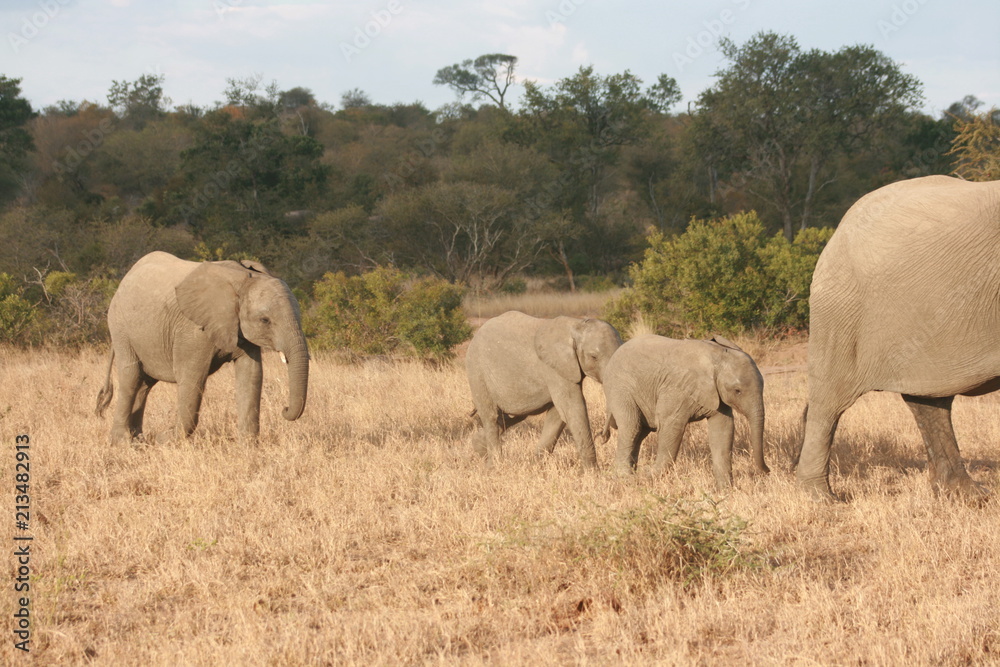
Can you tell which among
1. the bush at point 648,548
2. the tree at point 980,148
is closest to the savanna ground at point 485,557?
the bush at point 648,548

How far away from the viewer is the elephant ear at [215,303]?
7.82m

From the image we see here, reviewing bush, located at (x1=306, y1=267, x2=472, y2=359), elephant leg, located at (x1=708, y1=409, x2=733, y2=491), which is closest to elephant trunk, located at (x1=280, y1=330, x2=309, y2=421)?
elephant leg, located at (x1=708, y1=409, x2=733, y2=491)

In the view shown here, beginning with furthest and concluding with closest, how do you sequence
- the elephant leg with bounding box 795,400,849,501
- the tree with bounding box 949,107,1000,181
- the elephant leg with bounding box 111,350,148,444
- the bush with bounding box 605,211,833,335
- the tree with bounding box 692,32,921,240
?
the tree with bounding box 692,32,921,240 < the bush with bounding box 605,211,833,335 < the tree with bounding box 949,107,1000,181 < the elephant leg with bounding box 111,350,148,444 < the elephant leg with bounding box 795,400,849,501

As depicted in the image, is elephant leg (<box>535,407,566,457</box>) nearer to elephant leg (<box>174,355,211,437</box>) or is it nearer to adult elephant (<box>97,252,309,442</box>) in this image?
adult elephant (<box>97,252,309,442</box>)

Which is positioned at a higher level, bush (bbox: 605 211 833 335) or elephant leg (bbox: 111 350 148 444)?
bush (bbox: 605 211 833 335)

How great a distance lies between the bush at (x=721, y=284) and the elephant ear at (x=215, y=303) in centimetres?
765

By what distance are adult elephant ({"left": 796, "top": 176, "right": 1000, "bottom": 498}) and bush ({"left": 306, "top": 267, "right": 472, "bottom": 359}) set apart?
8272 millimetres

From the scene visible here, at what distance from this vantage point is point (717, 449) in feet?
21.9

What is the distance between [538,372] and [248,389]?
2.55 metres

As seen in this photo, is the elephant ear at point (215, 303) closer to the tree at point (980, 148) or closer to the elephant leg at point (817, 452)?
the elephant leg at point (817, 452)

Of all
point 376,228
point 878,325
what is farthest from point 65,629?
point 376,228

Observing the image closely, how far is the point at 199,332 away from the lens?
7922 mm

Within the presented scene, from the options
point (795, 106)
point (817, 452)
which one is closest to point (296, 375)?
point (817, 452)

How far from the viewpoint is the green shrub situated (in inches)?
560
